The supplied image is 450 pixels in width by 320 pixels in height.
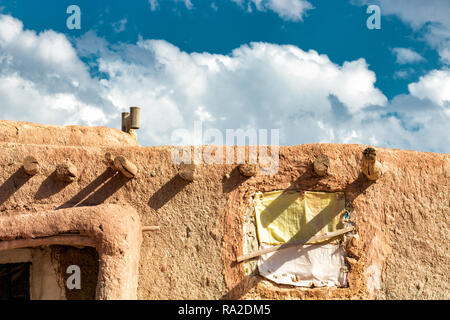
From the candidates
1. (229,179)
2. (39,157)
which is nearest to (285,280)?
(229,179)

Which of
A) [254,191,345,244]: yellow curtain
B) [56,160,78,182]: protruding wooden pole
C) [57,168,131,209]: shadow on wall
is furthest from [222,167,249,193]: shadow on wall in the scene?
[56,160,78,182]: protruding wooden pole

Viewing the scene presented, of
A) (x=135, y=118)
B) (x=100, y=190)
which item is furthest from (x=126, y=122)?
(x=100, y=190)

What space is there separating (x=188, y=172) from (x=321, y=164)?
206 cm

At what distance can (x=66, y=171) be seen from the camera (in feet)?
26.9

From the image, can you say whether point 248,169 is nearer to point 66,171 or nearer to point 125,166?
point 125,166

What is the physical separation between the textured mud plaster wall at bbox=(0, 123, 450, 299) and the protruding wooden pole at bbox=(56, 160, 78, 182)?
0.14 metres

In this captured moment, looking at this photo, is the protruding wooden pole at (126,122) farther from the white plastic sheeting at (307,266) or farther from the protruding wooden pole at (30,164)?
the white plastic sheeting at (307,266)

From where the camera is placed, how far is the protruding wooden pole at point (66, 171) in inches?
324

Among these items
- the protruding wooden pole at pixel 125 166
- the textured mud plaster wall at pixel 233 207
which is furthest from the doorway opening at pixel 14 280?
the protruding wooden pole at pixel 125 166

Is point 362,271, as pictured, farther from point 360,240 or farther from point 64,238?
point 64,238

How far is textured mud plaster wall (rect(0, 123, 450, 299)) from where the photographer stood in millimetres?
7922

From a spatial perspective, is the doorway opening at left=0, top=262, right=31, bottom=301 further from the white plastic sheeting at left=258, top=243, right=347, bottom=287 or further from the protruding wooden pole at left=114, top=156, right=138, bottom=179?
the white plastic sheeting at left=258, top=243, right=347, bottom=287

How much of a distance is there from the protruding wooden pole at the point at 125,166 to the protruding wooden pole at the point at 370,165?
3562 millimetres
